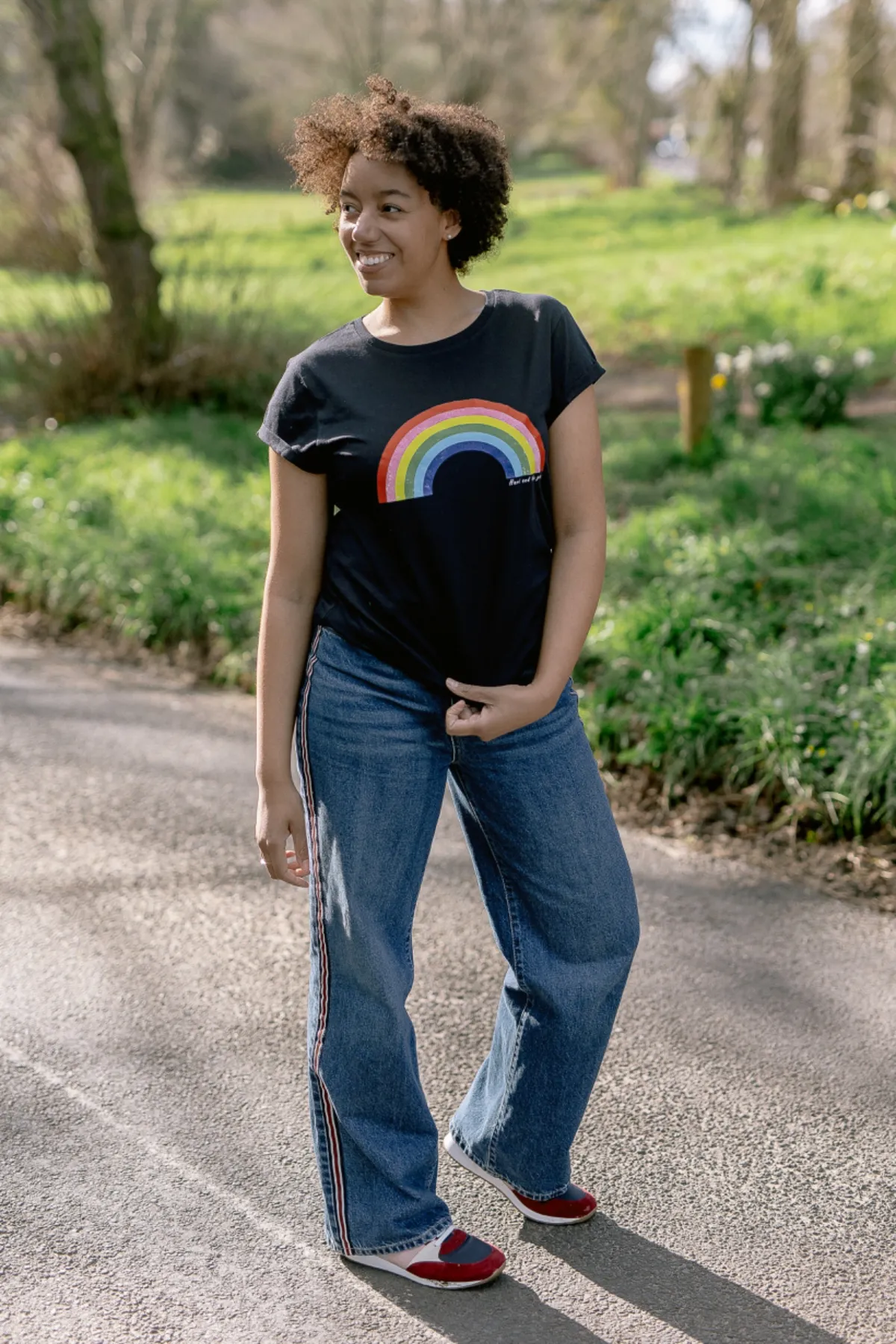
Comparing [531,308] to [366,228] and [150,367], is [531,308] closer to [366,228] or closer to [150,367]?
[366,228]

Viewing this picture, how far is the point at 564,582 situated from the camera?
7.30 feet

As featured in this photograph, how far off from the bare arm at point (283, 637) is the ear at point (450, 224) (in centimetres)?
44

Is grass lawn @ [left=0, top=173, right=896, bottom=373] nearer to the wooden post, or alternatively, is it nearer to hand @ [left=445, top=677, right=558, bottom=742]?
the wooden post

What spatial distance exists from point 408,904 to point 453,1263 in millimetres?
623

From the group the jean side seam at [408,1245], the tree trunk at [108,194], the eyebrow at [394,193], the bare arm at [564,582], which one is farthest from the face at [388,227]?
the tree trunk at [108,194]

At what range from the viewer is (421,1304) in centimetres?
234

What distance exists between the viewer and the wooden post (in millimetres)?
7289

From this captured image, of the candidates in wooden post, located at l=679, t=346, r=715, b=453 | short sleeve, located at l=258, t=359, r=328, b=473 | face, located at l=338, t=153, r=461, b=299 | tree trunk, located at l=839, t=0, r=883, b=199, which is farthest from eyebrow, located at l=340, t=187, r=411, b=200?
tree trunk, located at l=839, t=0, r=883, b=199

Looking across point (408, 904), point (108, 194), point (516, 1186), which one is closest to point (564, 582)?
point (408, 904)

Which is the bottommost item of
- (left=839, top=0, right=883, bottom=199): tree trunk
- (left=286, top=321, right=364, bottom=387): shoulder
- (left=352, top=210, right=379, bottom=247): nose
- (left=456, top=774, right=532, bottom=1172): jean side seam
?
(left=456, top=774, right=532, bottom=1172): jean side seam

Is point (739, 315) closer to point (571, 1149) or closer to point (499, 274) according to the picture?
point (499, 274)

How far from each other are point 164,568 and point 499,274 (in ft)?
36.8

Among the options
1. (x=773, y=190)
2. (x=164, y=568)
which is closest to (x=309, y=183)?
(x=164, y=568)

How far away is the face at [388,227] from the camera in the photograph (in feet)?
6.92
